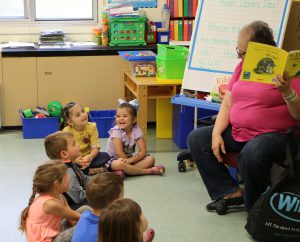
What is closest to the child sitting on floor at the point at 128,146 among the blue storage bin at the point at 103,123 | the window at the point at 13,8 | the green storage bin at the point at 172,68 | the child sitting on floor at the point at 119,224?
the green storage bin at the point at 172,68

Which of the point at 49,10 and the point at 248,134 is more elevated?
the point at 49,10

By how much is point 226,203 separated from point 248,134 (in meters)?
0.44

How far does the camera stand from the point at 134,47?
4.73 meters

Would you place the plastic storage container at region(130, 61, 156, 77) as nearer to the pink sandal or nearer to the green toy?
the green toy

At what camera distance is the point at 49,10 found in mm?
5078

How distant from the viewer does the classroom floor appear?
8.73ft

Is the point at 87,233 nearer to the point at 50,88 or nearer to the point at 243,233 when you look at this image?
the point at 243,233

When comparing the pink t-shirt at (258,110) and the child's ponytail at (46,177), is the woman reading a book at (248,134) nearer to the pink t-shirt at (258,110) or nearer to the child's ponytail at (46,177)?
the pink t-shirt at (258,110)

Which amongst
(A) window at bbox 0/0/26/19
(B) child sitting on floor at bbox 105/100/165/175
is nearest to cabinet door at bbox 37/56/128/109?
(A) window at bbox 0/0/26/19

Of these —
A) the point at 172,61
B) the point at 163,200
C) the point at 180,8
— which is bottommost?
the point at 163,200

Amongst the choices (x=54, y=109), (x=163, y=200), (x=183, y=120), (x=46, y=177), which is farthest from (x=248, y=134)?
(x=54, y=109)

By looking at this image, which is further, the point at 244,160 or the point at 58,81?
the point at 58,81

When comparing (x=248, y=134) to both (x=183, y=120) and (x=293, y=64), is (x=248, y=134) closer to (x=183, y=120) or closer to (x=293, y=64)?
(x=293, y=64)

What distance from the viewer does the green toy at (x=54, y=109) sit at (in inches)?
175
